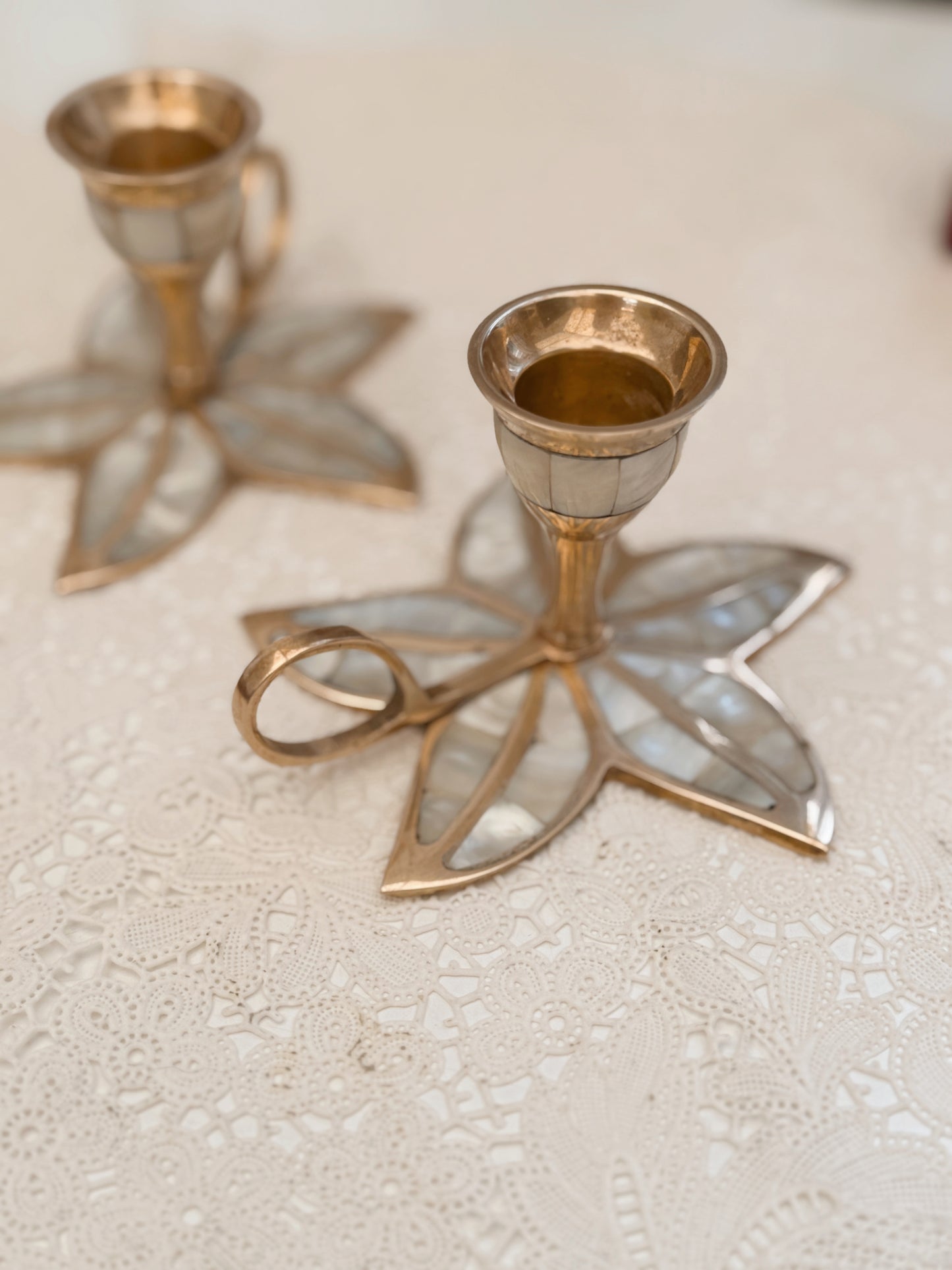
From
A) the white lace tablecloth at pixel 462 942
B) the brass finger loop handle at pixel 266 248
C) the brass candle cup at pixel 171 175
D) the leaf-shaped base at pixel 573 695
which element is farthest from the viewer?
the brass finger loop handle at pixel 266 248

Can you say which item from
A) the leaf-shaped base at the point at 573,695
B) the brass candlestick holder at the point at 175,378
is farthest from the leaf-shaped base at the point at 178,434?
the leaf-shaped base at the point at 573,695

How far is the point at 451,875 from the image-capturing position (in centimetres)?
62

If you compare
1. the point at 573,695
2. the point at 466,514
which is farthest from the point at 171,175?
the point at 573,695

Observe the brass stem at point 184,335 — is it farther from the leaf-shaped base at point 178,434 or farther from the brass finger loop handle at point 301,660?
the brass finger loop handle at point 301,660

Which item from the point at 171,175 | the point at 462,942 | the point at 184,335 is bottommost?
the point at 462,942

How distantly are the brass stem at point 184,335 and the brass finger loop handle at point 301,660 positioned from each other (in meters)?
0.30

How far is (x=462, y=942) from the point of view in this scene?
61 centimetres

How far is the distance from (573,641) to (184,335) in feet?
1.16

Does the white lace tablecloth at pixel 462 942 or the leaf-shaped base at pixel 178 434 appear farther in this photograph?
the leaf-shaped base at pixel 178 434

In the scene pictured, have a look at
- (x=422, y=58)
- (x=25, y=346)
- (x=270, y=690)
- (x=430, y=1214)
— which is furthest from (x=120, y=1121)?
(x=422, y=58)

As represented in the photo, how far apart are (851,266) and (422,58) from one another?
19.7 inches

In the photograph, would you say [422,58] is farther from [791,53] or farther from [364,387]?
[364,387]

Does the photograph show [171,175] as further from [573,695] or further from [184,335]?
[573,695]

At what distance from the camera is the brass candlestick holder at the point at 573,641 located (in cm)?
59
